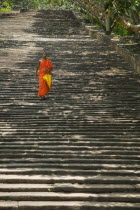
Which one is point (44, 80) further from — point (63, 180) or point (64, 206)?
point (64, 206)

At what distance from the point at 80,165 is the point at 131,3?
4497mm

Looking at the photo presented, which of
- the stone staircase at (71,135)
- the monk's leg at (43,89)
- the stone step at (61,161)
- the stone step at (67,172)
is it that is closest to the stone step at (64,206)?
the stone staircase at (71,135)

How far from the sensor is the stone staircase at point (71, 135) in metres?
4.91

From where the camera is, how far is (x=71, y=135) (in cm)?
668

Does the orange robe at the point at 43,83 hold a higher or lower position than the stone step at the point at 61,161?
higher

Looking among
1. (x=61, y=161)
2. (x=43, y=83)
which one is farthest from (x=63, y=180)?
(x=43, y=83)

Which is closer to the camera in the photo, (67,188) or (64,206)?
(64,206)

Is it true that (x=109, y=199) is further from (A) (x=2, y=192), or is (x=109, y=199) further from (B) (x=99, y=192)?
(A) (x=2, y=192)

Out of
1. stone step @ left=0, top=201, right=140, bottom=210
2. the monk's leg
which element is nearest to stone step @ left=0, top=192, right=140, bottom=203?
stone step @ left=0, top=201, right=140, bottom=210

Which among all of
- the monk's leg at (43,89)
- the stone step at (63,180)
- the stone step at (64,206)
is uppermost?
the monk's leg at (43,89)

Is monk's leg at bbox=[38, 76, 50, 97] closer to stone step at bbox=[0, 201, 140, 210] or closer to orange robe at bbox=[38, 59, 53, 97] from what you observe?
orange robe at bbox=[38, 59, 53, 97]

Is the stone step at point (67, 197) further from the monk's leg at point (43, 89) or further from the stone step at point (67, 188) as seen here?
the monk's leg at point (43, 89)

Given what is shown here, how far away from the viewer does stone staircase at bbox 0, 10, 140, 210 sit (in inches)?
193

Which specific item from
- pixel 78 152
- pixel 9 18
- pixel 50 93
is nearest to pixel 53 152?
pixel 78 152
